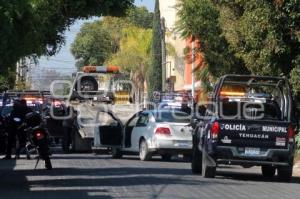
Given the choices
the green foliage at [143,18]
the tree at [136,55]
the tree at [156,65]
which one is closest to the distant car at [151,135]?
the tree at [156,65]

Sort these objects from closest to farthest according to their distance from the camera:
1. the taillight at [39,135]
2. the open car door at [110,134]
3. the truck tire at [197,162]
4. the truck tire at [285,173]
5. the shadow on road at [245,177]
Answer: the truck tire at [285,173] < the shadow on road at [245,177] < the taillight at [39,135] < the truck tire at [197,162] < the open car door at [110,134]

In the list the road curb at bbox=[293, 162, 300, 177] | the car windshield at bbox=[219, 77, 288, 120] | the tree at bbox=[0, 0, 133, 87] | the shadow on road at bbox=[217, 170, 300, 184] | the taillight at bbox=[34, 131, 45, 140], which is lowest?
the road curb at bbox=[293, 162, 300, 177]

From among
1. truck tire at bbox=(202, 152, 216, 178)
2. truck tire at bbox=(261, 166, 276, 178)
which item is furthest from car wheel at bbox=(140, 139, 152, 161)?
truck tire at bbox=(202, 152, 216, 178)

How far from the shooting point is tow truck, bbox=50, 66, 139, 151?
28.4 metres

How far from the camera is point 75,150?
29.2m

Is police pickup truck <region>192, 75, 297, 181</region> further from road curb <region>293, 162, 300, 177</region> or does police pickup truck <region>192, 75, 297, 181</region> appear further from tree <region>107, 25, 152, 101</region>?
tree <region>107, 25, 152, 101</region>

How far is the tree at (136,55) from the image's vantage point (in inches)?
3123

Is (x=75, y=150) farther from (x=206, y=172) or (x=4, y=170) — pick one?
(x=206, y=172)

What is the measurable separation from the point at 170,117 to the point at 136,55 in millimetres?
55664

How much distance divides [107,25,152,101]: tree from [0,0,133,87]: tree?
2317 inches

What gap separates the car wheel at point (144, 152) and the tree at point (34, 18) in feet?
19.3

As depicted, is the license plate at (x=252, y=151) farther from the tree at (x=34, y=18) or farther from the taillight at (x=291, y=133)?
the tree at (x=34, y=18)

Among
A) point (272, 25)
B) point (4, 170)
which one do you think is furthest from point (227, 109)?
point (4, 170)

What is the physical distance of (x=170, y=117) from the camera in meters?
24.4
